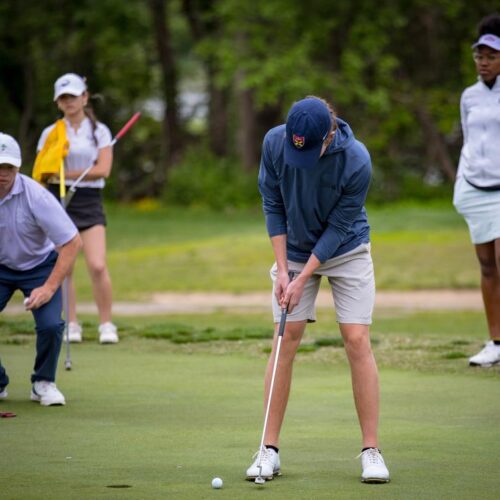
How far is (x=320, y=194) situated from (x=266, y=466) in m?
1.22

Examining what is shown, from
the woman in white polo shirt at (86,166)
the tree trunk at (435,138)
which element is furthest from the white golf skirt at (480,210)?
the tree trunk at (435,138)

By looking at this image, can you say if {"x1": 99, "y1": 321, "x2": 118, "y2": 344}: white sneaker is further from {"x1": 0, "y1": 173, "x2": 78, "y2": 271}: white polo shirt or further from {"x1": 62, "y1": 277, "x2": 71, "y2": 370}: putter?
{"x1": 0, "y1": 173, "x2": 78, "y2": 271}: white polo shirt

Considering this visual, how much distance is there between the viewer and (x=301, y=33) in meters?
31.5

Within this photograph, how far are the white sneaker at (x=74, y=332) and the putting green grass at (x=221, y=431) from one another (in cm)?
42

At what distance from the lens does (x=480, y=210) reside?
9078 mm

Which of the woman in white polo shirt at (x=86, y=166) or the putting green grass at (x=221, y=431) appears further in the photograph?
the woman in white polo shirt at (x=86, y=166)

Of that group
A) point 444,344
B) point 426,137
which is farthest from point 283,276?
point 426,137

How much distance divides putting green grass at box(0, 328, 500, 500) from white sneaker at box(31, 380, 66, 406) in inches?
2.9

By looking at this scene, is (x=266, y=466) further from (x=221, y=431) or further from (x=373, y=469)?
(x=221, y=431)

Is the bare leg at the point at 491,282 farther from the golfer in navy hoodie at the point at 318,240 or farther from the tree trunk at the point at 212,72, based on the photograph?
the tree trunk at the point at 212,72

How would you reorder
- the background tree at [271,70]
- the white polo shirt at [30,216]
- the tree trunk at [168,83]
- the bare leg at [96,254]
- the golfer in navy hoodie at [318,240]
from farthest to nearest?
the tree trunk at [168,83] → the background tree at [271,70] → the bare leg at [96,254] → the white polo shirt at [30,216] → the golfer in navy hoodie at [318,240]

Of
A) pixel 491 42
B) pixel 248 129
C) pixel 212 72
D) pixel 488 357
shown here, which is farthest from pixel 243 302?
pixel 212 72

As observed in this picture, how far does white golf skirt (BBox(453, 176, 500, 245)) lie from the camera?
354 inches

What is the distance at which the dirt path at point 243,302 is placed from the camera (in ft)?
Result: 50.1
